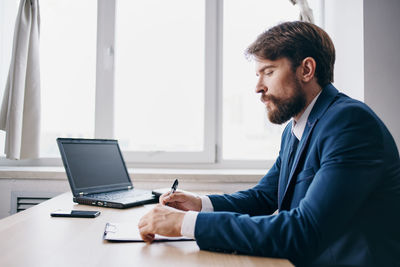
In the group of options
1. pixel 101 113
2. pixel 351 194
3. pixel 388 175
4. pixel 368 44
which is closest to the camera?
pixel 351 194

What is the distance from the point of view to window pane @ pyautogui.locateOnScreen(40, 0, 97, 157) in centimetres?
231

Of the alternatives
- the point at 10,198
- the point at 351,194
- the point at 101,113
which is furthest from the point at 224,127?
the point at 351,194

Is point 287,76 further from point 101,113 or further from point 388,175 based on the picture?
point 101,113

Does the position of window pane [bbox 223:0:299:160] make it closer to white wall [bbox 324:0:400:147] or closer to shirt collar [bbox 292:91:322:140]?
white wall [bbox 324:0:400:147]

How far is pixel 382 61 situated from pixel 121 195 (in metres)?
1.56

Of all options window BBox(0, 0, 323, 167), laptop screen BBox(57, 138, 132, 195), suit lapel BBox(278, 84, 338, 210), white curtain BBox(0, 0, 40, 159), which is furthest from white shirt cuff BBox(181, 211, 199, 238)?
white curtain BBox(0, 0, 40, 159)

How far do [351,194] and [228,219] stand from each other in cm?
30

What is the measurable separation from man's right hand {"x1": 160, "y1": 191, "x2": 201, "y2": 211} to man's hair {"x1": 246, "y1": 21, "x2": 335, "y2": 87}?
1.89 ft

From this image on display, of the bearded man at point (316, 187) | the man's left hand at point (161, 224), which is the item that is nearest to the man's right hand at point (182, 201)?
the bearded man at point (316, 187)

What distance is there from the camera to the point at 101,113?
2.28 meters

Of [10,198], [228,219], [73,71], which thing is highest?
[73,71]

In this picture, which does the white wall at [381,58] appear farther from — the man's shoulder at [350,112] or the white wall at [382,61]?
the man's shoulder at [350,112]

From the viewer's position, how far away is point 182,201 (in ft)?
4.04

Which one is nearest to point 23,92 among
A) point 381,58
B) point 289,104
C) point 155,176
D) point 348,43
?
point 155,176
